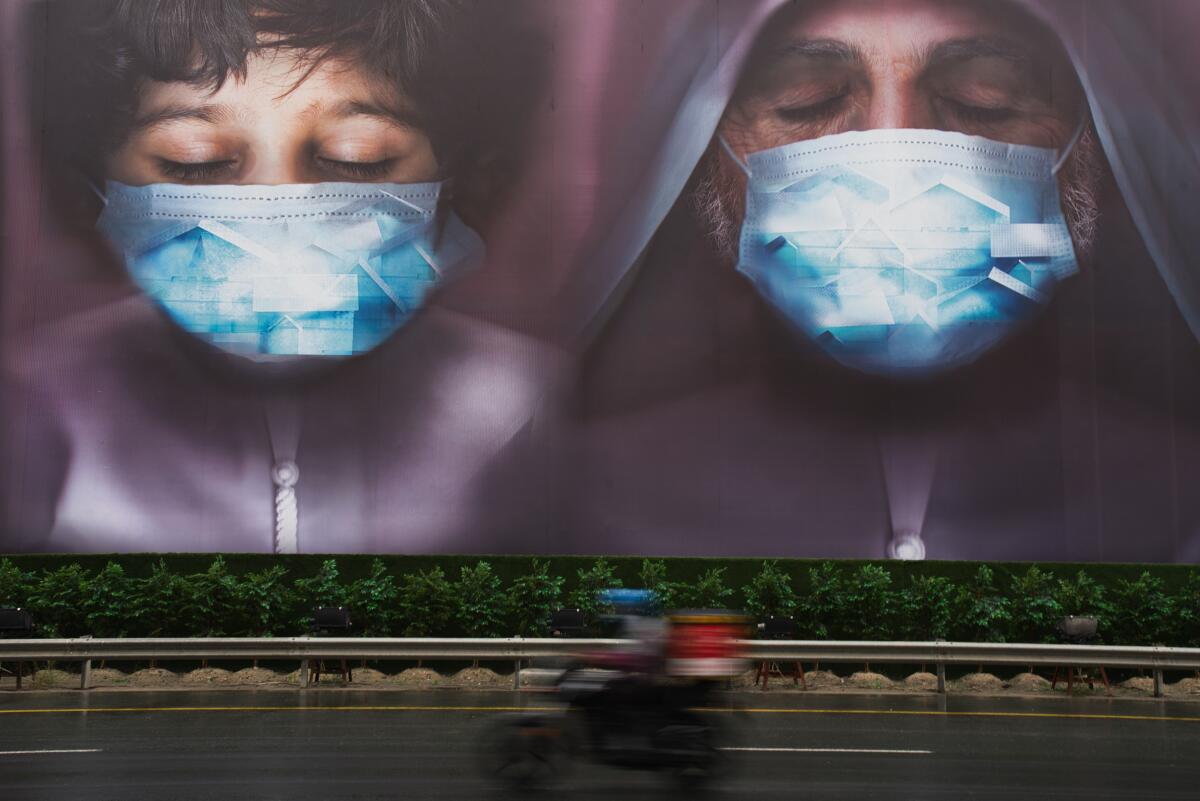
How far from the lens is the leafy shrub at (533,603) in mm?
18755

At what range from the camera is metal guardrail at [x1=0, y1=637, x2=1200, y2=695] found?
51.8 feet

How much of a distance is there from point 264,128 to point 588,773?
48.2ft

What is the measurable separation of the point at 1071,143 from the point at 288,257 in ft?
45.5

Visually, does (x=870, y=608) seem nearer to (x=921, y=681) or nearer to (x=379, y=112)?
(x=921, y=681)

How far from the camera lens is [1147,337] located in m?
20.9

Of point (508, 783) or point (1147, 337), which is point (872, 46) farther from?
point (508, 783)

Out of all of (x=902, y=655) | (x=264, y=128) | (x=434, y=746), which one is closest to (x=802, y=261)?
(x=902, y=655)

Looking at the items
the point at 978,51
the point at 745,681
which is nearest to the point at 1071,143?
the point at 978,51

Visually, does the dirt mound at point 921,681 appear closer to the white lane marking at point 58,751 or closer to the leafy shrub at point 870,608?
the leafy shrub at point 870,608

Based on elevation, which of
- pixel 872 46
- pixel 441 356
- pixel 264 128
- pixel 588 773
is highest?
pixel 872 46

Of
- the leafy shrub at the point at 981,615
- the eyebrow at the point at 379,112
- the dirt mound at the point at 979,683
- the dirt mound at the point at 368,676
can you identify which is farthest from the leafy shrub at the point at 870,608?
the eyebrow at the point at 379,112

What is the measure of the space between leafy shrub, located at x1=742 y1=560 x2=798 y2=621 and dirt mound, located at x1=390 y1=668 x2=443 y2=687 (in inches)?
194

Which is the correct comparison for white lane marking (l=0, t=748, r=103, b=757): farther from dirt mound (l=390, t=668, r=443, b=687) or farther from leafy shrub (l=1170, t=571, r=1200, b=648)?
leafy shrub (l=1170, t=571, r=1200, b=648)

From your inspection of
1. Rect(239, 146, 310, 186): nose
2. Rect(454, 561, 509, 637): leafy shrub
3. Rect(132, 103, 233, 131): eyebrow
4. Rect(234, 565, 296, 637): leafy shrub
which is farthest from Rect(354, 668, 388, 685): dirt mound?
Rect(132, 103, 233, 131): eyebrow
